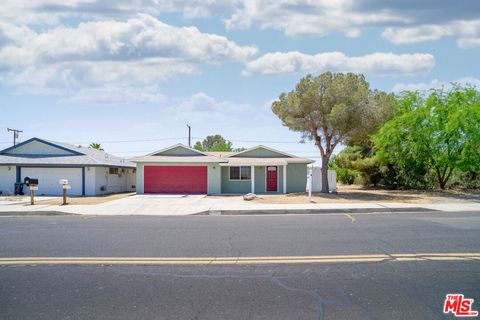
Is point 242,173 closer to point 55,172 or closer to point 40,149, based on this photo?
point 55,172

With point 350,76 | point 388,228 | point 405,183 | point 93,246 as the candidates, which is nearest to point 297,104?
point 350,76

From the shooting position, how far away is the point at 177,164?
31547 mm

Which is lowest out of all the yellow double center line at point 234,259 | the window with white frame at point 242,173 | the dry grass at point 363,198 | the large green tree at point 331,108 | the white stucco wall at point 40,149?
the dry grass at point 363,198

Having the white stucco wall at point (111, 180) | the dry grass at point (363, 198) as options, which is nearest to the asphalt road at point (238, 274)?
the dry grass at point (363, 198)

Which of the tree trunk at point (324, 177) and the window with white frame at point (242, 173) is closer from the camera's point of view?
the tree trunk at point (324, 177)

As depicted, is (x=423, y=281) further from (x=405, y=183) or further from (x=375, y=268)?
(x=405, y=183)

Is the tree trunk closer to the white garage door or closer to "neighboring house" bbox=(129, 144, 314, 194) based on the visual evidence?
"neighboring house" bbox=(129, 144, 314, 194)

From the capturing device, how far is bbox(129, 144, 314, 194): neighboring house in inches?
1227

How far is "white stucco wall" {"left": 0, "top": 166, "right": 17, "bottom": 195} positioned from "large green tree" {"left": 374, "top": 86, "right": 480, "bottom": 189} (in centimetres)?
2564

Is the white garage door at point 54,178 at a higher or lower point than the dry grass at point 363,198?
higher

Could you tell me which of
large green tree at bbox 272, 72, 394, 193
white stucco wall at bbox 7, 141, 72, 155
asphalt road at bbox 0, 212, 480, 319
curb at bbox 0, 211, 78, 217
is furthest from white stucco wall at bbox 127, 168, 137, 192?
asphalt road at bbox 0, 212, 480, 319

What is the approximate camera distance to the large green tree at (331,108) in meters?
27.8

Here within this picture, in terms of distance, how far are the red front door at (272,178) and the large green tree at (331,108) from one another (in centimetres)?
369

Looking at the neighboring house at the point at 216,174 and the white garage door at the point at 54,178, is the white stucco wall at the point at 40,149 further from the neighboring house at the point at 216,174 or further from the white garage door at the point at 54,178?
the neighboring house at the point at 216,174
